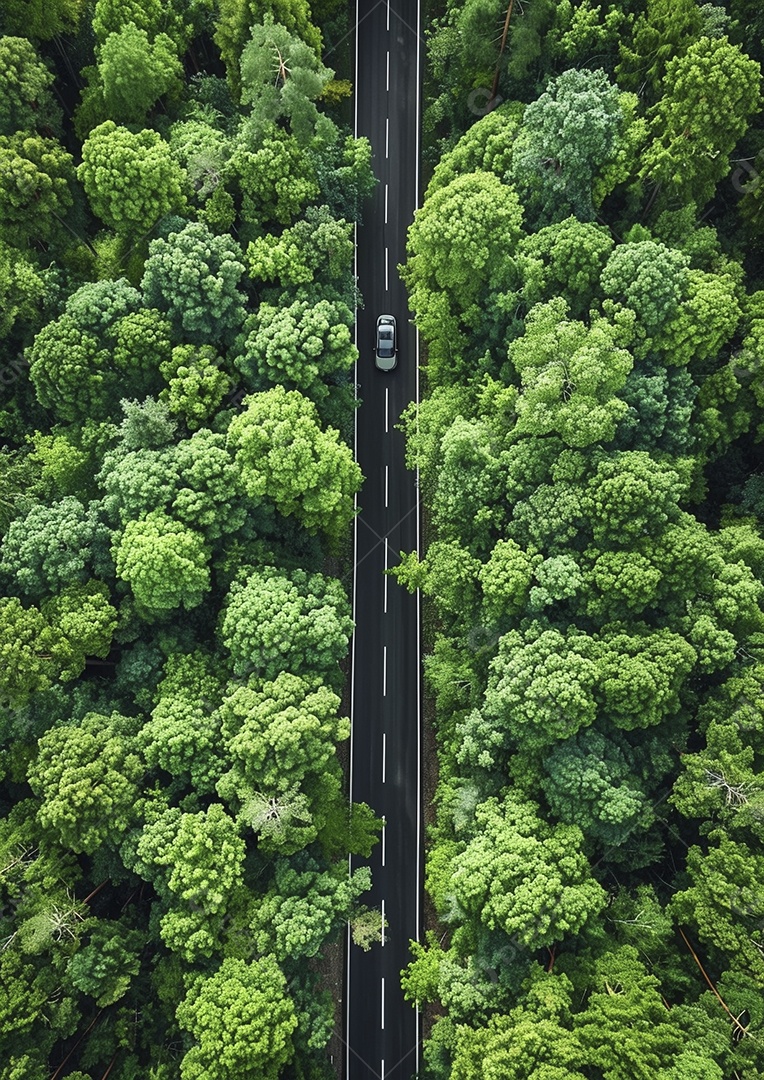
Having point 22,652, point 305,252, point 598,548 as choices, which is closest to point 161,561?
point 22,652

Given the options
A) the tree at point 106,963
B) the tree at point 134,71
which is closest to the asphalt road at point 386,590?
the tree at point 106,963

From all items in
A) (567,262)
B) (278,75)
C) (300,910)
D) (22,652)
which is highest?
(278,75)

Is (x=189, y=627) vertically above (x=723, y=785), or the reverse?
(x=189, y=627)

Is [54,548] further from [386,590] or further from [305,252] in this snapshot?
[305,252]

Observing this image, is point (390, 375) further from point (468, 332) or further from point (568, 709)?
point (568, 709)

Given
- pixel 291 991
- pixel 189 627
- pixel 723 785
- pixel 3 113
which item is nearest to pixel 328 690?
pixel 189 627
